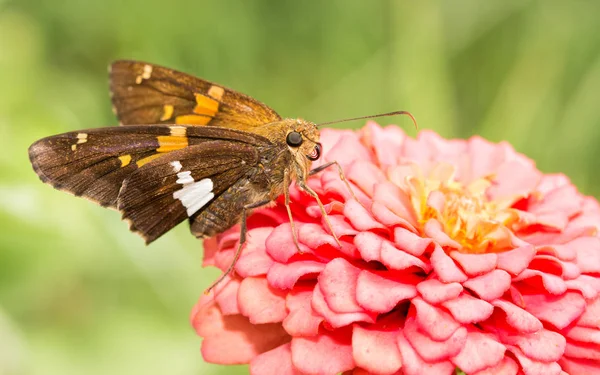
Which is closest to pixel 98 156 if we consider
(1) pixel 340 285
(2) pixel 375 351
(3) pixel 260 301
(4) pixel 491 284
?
(3) pixel 260 301

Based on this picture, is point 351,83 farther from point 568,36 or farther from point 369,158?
point 369,158

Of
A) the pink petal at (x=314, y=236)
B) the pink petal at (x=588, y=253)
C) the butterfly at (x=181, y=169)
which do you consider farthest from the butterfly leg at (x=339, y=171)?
the pink petal at (x=588, y=253)

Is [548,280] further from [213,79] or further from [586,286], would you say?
[213,79]

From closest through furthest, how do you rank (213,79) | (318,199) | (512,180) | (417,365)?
(417,365) < (318,199) < (512,180) < (213,79)

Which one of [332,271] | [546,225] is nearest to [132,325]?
[332,271]

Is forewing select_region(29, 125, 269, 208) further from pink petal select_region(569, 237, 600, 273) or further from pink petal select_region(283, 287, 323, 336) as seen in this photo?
pink petal select_region(569, 237, 600, 273)
